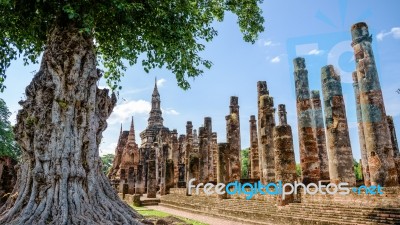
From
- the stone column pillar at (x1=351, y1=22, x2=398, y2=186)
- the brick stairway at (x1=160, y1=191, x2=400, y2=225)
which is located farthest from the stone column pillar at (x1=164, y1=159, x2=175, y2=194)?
the stone column pillar at (x1=351, y1=22, x2=398, y2=186)

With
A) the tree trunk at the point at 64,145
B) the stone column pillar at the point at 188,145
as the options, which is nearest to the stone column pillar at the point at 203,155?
the stone column pillar at the point at 188,145

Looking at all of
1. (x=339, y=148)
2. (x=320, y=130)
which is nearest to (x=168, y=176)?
(x=320, y=130)

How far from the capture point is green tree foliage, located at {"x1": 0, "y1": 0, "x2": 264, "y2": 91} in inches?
264

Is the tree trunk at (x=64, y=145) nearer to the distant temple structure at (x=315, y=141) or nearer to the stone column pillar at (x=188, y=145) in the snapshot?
the distant temple structure at (x=315, y=141)

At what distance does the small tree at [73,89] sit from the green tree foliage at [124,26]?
0.02 meters

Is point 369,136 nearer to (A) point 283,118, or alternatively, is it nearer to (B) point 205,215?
(B) point 205,215

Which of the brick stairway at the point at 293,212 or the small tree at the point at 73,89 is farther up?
the small tree at the point at 73,89

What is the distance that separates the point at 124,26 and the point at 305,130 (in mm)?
11527

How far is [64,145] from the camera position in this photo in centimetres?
591

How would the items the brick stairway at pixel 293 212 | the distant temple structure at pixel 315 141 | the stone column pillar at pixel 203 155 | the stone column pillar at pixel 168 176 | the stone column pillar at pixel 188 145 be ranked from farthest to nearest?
1. the stone column pillar at pixel 168 176
2. the stone column pillar at pixel 188 145
3. the stone column pillar at pixel 203 155
4. the distant temple structure at pixel 315 141
5. the brick stairway at pixel 293 212

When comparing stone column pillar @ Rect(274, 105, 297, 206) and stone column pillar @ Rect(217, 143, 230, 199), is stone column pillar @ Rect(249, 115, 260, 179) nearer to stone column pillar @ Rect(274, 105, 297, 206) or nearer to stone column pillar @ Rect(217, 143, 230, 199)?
stone column pillar @ Rect(217, 143, 230, 199)

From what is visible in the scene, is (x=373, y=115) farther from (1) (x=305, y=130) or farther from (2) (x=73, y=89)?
(2) (x=73, y=89)

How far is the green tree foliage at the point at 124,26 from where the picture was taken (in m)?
6.70

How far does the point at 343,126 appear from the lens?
1391cm
